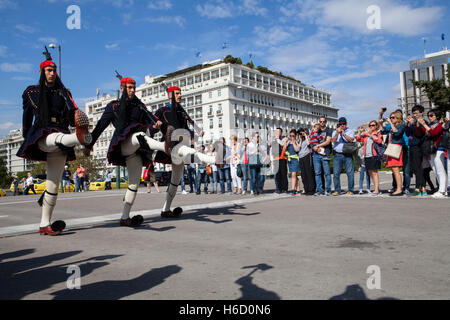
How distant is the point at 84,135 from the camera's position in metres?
4.72

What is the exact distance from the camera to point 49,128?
5.08 m

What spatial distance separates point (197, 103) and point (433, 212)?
98683 millimetres

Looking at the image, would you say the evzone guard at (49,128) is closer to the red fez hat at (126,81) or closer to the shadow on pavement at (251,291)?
the red fez hat at (126,81)

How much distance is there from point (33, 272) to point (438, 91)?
3531cm

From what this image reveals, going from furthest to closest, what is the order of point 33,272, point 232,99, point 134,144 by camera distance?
point 232,99 → point 134,144 → point 33,272

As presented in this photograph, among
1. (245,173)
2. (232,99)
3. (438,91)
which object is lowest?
(245,173)

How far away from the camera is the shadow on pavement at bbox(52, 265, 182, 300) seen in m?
2.50

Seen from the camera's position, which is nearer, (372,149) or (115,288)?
(115,288)

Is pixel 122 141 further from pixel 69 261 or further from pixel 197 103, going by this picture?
pixel 197 103

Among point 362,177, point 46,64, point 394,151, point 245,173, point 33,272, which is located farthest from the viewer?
point 245,173

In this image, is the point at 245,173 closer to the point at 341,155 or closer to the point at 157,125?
the point at 341,155

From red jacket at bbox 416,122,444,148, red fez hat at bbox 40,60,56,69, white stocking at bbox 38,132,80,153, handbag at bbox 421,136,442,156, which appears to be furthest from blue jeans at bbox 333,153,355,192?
red fez hat at bbox 40,60,56,69

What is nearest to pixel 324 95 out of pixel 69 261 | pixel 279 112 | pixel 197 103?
pixel 279 112

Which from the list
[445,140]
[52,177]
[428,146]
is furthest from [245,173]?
[52,177]
